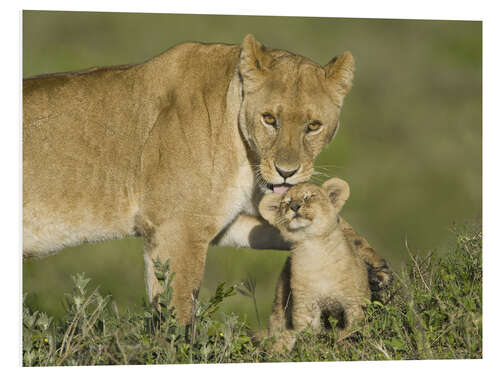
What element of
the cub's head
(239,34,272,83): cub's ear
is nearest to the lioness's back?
(239,34,272,83): cub's ear

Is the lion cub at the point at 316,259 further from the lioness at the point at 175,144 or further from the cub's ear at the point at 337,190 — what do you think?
the lioness at the point at 175,144

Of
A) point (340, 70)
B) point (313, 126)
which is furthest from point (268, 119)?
point (340, 70)

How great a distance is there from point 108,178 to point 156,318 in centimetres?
88

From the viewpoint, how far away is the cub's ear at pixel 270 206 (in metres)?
4.79

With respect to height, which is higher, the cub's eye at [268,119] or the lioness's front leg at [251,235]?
the cub's eye at [268,119]

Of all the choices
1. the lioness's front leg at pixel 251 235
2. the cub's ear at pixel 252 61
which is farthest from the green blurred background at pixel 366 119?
the lioness's front leg at pixel 251 235

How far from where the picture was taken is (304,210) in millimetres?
4641

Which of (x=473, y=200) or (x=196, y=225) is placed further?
(x=473, y=200)

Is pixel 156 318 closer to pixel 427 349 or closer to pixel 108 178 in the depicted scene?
pixel 108 178

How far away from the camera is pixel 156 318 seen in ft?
15.9

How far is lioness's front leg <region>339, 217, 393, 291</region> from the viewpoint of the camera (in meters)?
5.32

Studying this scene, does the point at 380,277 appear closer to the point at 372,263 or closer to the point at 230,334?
the point at 372,263

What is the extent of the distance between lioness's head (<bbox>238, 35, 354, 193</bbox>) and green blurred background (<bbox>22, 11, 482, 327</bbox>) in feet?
1.28
